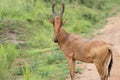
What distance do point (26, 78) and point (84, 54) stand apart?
1.32 m

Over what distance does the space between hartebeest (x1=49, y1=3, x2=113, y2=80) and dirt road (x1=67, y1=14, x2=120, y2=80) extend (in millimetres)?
1321

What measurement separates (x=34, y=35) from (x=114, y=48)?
134 inches

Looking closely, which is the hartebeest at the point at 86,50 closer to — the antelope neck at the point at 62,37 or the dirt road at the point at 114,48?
the antelope neck at the point at 62,37

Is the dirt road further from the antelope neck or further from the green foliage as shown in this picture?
the green foliage

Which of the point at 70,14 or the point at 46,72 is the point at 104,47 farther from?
the point at 70,14

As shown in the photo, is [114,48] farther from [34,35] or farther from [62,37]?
[62,37]

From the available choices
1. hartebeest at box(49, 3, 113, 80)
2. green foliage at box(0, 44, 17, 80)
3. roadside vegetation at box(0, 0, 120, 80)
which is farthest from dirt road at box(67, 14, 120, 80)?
green foliage at box(0, 44, 17, 80)

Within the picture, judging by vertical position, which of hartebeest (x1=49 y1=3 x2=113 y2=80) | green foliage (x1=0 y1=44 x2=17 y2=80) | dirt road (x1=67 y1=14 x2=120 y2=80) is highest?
hartebeest (x1=49 y1=3 x2=113 y2=80)

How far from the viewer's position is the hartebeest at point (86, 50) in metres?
7.93

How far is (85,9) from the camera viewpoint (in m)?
22.4

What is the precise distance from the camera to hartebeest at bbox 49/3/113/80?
7934mm

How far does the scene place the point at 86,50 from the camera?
8234mm

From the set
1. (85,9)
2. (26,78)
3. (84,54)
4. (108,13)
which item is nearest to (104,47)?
(84,54)

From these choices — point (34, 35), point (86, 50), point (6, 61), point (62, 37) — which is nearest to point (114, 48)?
point (34, 35)
